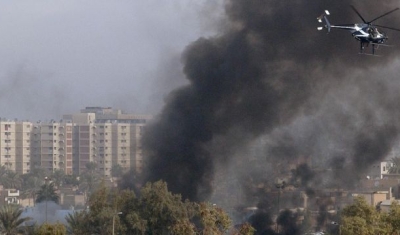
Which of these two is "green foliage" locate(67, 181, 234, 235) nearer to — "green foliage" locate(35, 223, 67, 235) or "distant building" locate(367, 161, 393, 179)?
"green foliage" locate(35, 223, 67, 235)

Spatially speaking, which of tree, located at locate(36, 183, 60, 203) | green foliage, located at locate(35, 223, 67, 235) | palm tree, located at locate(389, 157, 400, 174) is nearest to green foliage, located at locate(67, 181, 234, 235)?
green foliage, located at locate(35, 223, 67, 235)

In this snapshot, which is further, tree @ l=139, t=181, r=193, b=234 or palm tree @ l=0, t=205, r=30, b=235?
tree @ l=139, t=181, r=193, b=234

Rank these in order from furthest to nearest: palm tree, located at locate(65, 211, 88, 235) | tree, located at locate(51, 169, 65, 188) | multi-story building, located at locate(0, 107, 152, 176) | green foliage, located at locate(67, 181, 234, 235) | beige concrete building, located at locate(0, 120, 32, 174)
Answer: beige concrete building, located at locate(0, 120, 32, 174), multi-story building, located at locate(0, 107, 152, 176), tree, located at locate(51, 169, 65, 188), palm tree, located at locate(65, 211, 88, 235), green foliage, located at locate(67, 181, 234, 235)

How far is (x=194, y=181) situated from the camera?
90.6 m

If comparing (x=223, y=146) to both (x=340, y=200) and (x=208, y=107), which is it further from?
(x=340, y=200)

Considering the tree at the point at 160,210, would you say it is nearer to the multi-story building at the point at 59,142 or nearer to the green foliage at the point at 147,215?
the green foliage at the point at 147,215

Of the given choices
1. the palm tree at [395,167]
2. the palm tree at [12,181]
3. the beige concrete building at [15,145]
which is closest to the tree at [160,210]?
the palm tree at [395,167]

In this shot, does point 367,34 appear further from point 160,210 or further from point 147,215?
point 147,215

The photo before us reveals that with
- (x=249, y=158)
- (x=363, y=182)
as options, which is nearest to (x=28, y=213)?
(x=249, y=158)

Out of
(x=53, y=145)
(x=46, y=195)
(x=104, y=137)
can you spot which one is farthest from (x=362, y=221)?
(x=53, y=145)

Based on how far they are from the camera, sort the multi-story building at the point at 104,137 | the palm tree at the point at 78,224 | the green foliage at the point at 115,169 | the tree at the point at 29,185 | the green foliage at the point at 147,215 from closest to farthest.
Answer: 1. the green foliage at the point at 147,215
2. the palm tree at the point at 78,224
3. the green foliage at the point at 115,169
4. the multi-story building at the point at 104,137
5. the tree at the point at 29,185

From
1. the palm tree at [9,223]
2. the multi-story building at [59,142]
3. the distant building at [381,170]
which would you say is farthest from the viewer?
the multi-story building at [59,142]

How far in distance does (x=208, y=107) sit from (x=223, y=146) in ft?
11.9

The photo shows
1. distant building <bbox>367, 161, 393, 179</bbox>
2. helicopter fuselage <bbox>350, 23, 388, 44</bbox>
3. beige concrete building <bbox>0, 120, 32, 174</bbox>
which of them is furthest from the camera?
beige concrete building <bbox>0, 120, 32, 174</bbox>
